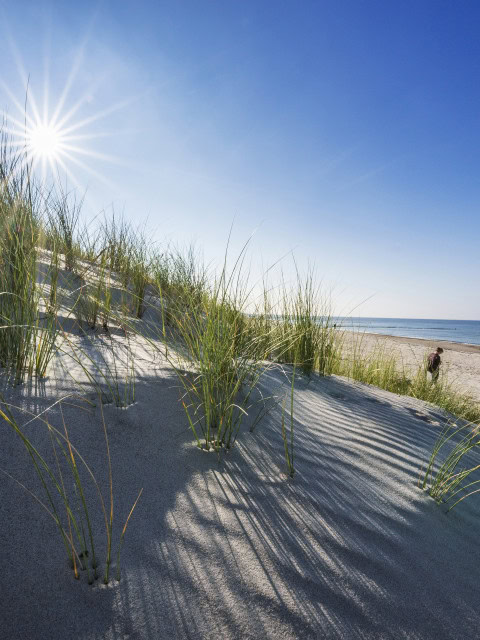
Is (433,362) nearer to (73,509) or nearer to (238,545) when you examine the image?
(238,545)

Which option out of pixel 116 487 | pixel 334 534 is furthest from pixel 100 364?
pixel 334 534

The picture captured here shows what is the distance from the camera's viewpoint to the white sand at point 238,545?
2.35 ft

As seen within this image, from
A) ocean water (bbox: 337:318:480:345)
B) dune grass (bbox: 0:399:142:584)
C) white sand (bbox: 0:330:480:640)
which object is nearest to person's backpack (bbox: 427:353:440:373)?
ocean water (bbox: 337:318:480:345)

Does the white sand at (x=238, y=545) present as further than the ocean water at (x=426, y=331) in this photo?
No

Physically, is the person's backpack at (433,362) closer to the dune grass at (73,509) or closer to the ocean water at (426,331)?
the ocean water at (426,331)

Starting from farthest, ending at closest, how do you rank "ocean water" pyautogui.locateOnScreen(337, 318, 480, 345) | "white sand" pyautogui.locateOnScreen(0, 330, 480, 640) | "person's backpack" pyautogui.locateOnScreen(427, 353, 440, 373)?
"ocean water" pyautogui.locateOnScreen(337, 318, 480, 345) < "person's backpack" pyautogui.locateOnScreen(427, 353, 440, 373) < "white sand" pyautogui.locateOnScreen(0, 330, 480, 640)

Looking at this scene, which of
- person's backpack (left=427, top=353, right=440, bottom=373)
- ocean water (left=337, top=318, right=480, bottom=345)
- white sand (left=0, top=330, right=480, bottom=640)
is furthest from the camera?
ocean water (left=337, top=318, right=480, bottom=345)

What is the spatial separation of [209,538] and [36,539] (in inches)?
17.3

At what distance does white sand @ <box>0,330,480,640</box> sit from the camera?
715 mm

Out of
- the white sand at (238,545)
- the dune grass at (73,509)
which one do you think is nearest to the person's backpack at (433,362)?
the white sand at (238,545)

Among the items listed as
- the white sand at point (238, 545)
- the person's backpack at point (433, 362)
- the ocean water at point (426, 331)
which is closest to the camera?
the white sand at point (238, 545)

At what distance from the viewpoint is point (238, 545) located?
36.0 inches

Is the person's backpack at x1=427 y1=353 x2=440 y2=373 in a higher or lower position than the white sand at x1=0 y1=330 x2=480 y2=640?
higher

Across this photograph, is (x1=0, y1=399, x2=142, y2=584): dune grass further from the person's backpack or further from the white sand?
the person's backpack
